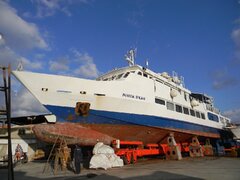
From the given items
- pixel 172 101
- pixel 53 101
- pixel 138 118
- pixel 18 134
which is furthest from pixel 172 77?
pixel 18 134

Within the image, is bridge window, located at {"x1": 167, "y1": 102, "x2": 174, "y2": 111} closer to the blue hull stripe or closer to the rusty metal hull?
the blue hull stripe

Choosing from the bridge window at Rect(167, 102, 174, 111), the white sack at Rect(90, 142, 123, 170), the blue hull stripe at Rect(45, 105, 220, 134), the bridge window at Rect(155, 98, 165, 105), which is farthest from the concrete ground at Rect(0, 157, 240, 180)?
the bridge window at Rect(167, 102, 174, 111)

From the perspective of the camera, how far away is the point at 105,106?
11867mm

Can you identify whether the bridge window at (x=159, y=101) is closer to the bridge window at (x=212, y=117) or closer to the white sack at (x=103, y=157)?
the white sack at (x=103, y=157)

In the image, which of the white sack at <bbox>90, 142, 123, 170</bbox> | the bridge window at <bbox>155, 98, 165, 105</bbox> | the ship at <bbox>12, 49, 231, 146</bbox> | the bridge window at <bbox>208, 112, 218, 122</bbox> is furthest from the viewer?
the bridge window at <bbox>208, 112, 218, 122</bbox>

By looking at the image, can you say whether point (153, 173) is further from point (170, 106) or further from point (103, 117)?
point (170, 106)

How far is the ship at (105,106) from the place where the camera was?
37.6ft

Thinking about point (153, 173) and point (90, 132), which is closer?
point (153, 173)

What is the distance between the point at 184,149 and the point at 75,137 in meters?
9.88

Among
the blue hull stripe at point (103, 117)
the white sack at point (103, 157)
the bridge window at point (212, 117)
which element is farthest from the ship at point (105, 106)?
the bridge window at point (212, 117)

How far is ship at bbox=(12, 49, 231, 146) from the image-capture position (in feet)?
37.6

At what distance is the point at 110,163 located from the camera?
11.6 metres

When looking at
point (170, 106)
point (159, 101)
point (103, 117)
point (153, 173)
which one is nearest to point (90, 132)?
point (103, 117)

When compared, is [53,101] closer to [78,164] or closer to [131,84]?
[78,164]
